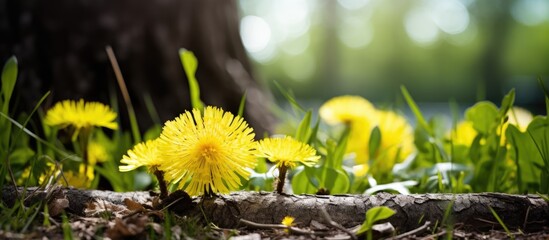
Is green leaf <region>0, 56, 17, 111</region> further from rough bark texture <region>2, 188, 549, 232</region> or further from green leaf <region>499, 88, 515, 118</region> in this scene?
green leaf <region>499, 88, 515, 118</region>

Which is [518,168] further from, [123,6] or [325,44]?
[325,44]

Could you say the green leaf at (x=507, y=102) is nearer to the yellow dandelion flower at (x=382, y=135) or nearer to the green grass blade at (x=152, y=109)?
the yellow dandelion flower at (x=382, y=135)

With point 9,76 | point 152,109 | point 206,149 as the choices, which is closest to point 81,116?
point 9,76

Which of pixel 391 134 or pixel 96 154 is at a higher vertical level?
pixel 391 134

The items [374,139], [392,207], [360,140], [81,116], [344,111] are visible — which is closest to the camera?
[392,207]

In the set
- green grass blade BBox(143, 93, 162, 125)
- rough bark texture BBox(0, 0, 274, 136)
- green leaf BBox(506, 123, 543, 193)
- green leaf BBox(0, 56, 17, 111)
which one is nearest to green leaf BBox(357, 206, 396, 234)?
green leaf BBox(506, 123, 543, 193)

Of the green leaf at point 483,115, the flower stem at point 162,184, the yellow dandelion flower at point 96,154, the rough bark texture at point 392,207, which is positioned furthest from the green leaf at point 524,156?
the yellow dandelion flower at point 96,154

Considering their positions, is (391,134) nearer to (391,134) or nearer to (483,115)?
(391,134)

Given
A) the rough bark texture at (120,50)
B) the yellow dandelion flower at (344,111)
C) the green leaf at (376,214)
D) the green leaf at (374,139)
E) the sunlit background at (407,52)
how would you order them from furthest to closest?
the sunlit background at (407,52)
the rough bark texture at (120,50)
the yellow dandelion flower at (344,111)
the green leaf at (374,139)
the green leaf at (376,214)
